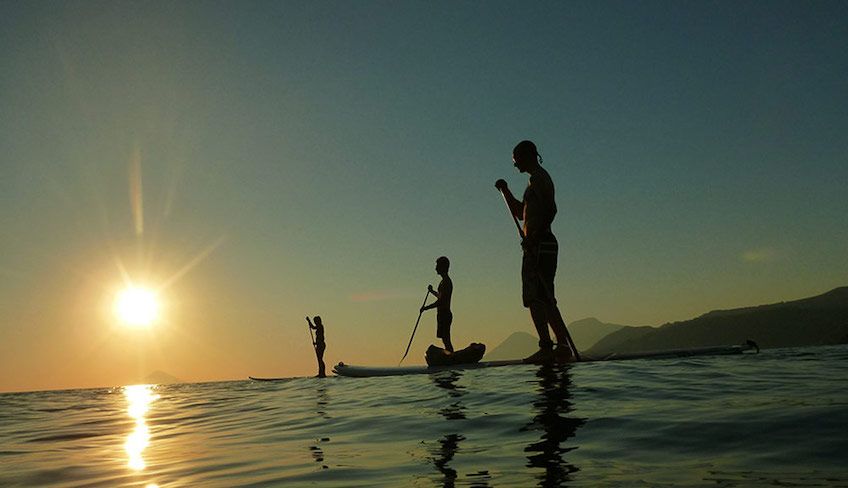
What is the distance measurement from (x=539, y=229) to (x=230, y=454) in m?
5.06

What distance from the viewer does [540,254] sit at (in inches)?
284

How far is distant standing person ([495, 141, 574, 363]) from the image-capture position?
7.16 meters

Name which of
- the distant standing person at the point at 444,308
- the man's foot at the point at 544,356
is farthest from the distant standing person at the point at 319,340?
the man's foot at the point at 544,356

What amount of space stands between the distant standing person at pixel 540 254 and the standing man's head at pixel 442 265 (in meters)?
4.94

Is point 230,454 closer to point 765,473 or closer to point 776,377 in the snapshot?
point 765,473

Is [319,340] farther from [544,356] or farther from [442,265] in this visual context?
[544,356]

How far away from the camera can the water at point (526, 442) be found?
1.97m

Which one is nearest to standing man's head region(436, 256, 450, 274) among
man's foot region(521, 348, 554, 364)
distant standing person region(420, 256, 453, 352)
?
distant standing person region(420, 256, 453, 352)

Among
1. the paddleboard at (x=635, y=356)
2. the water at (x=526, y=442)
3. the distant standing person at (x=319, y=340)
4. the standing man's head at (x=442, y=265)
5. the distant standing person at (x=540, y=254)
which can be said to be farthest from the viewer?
the distant standing person at (x=319, y=340)

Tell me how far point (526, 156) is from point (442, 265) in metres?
5.40

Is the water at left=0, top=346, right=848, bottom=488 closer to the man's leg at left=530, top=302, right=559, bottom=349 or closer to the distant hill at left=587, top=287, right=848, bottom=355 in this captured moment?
the man's leg at left=530, top=302, right=559, bottom=349

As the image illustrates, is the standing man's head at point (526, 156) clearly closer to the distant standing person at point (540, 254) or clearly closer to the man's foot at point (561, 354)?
the distant standing person at point (540, 254)

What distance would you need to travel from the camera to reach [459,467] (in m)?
2.26

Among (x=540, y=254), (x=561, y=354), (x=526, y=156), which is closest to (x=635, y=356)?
(x=561, y=354)
